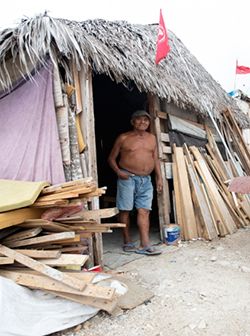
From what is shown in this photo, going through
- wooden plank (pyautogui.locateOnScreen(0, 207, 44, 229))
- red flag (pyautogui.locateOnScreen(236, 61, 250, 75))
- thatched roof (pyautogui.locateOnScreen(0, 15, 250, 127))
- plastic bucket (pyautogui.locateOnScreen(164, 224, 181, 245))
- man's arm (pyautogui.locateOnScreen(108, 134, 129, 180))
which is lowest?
plastic bucket (pyautogui.locateOnScreen(164, 224, 181, 245))

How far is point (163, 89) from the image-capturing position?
14.2 feet

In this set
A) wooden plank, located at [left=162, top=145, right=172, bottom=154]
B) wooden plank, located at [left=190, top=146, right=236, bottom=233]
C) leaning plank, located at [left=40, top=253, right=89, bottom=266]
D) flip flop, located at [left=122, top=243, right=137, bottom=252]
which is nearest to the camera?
leaning plank, located at [left=40, top=253, right=89, bottom=266]

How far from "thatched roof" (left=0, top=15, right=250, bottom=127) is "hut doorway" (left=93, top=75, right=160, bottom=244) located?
3.01 ft

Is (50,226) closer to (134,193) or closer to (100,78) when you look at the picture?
(134,193)

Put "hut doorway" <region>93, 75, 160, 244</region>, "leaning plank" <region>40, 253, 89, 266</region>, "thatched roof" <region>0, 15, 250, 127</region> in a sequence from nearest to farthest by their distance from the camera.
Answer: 1. "leaning plank" <region>40, 253, 89, 266</region>
2. "thatched roof" <region>0, 15, 250, 127</region>
3. "hut doorway" <region>93, 75, 160, 244</region>

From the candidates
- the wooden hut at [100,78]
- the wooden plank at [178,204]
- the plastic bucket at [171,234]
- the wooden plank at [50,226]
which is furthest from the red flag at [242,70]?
the wooden plank at [50,226]

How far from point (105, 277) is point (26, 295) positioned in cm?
67

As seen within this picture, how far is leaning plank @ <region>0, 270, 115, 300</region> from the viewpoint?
216cm

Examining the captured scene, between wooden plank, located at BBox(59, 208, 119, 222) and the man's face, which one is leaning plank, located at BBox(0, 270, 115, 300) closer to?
wooden plank, located at BBox(59, 208, 119, 222)

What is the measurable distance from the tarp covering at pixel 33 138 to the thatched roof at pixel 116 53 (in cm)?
27

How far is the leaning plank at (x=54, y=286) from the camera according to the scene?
2.16m

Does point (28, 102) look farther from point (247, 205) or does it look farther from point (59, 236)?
point (247, 205)

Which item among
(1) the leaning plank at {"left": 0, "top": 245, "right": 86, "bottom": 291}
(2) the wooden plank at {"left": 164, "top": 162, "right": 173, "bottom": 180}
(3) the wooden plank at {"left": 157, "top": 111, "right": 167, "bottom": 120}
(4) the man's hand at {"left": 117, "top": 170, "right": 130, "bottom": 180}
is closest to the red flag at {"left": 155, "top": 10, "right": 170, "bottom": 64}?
(3) the wooden plank at {"left": 157, "top": 111, "right": 167, "bottom": 120}

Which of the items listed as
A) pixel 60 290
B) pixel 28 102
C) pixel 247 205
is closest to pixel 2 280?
pixel 60 290
